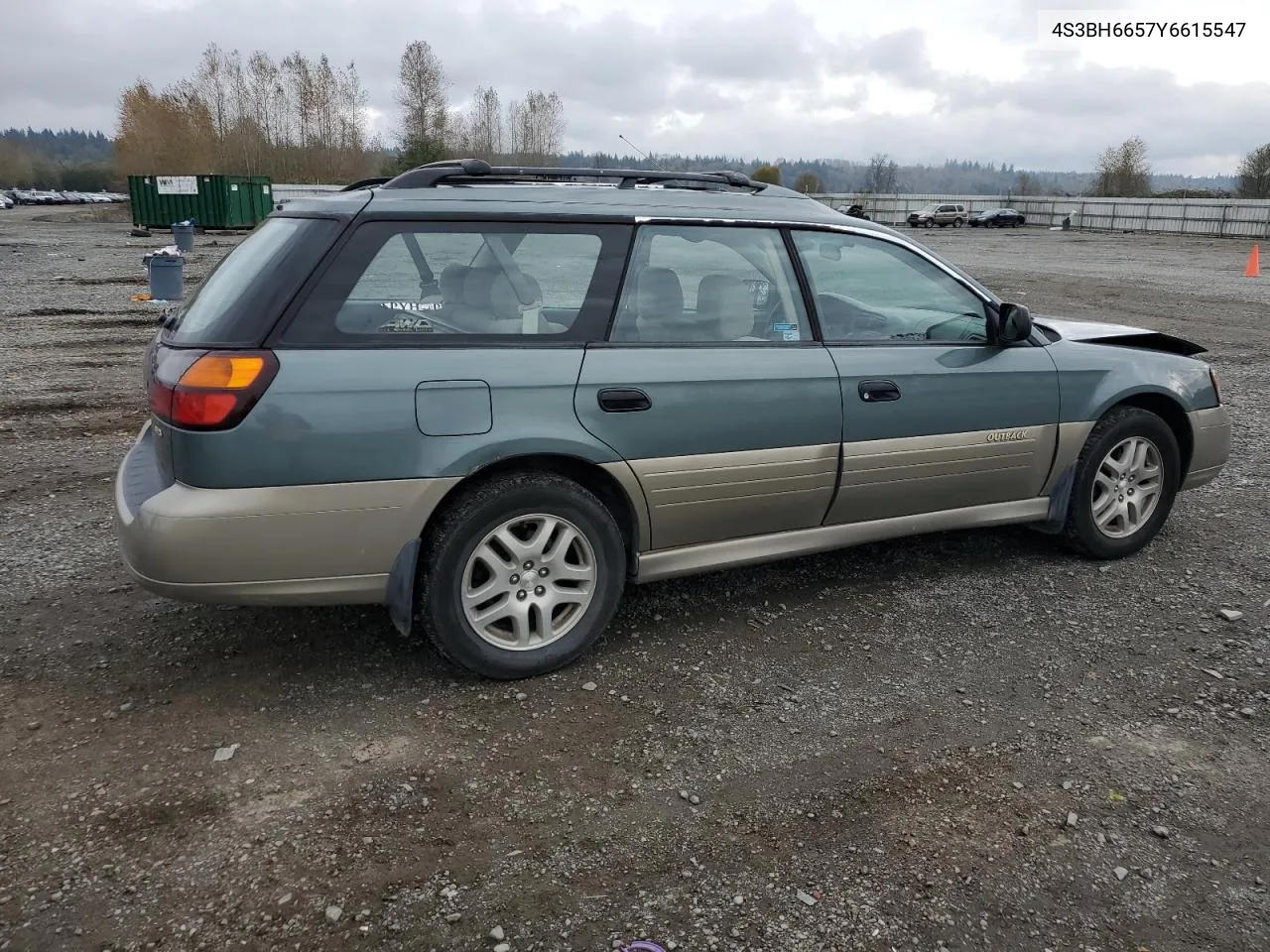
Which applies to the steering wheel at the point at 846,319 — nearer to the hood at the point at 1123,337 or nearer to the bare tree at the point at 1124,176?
the hood at the point at 1123,337

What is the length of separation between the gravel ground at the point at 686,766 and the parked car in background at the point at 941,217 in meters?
60.4

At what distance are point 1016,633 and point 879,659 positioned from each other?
69cm

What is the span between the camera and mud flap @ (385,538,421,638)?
329 cm

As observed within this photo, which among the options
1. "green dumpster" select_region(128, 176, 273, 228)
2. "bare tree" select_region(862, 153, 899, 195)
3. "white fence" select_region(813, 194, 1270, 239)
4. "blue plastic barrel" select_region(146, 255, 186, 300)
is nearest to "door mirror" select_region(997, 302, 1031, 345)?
"blue plastic barrel" select_region(146, 255, 186, 300)

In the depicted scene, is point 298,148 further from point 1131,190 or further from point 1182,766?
point 1182,766

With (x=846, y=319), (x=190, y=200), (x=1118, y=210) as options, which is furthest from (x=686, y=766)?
(x=1118, y=210)

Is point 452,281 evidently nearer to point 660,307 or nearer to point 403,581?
point 660,307

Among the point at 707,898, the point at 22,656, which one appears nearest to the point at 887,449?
the point at 707,898

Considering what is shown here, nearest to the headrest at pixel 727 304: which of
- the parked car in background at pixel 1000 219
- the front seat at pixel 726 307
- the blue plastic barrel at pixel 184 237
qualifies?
the front seat at pixel 726 307

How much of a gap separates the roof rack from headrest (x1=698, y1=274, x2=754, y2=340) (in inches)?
23.8

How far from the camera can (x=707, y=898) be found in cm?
248

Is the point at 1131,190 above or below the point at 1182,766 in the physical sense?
above

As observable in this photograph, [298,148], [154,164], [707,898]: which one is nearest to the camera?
[707,898]

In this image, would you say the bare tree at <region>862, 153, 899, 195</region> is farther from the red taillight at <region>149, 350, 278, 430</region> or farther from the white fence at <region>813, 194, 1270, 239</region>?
the red taillight at <region>149, 350, 278, 430</region>
